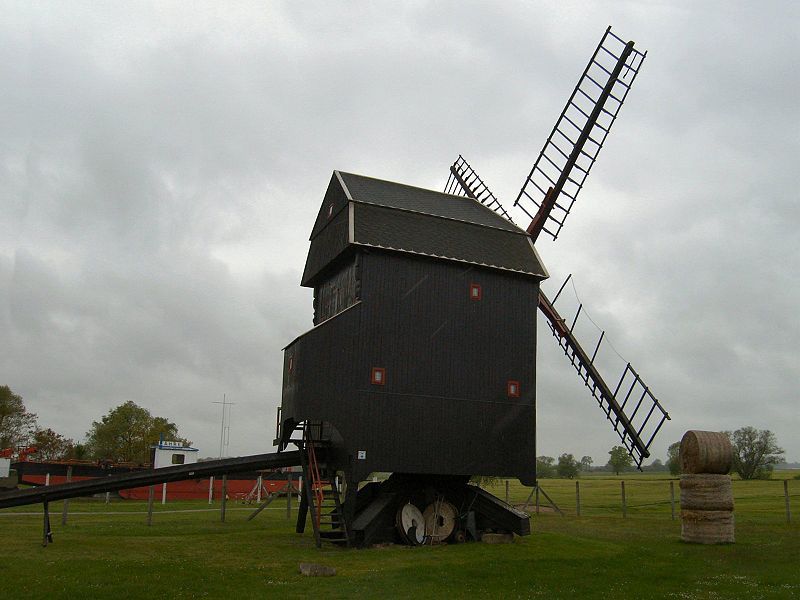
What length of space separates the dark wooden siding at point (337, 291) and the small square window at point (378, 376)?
2.19 meters

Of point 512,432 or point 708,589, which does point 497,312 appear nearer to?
point 512,432

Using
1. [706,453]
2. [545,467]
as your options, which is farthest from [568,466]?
[706,453]

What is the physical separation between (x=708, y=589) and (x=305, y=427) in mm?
12137

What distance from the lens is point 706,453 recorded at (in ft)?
67.7

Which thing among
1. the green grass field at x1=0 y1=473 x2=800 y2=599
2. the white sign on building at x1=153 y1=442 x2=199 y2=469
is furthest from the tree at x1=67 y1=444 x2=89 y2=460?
the green grass field at x1=0 y1=473 x2=800 y2=599

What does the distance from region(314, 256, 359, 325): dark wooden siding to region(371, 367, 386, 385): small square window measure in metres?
2.19

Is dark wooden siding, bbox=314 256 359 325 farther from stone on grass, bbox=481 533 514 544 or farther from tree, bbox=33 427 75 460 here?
tree, bbox=33 427 75 460

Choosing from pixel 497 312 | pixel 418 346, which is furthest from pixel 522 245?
pixel 418 346

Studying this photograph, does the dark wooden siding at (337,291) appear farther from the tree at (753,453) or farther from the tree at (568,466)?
the tree at (568,466)

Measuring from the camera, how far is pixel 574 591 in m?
13.6

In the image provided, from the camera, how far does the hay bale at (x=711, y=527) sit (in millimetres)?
20109

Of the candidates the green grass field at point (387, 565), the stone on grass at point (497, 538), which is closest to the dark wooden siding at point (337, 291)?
the green grass field at point (387, 565)

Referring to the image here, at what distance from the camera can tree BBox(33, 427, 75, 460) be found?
66.4 metres

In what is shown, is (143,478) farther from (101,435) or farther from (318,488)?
(101,435)
